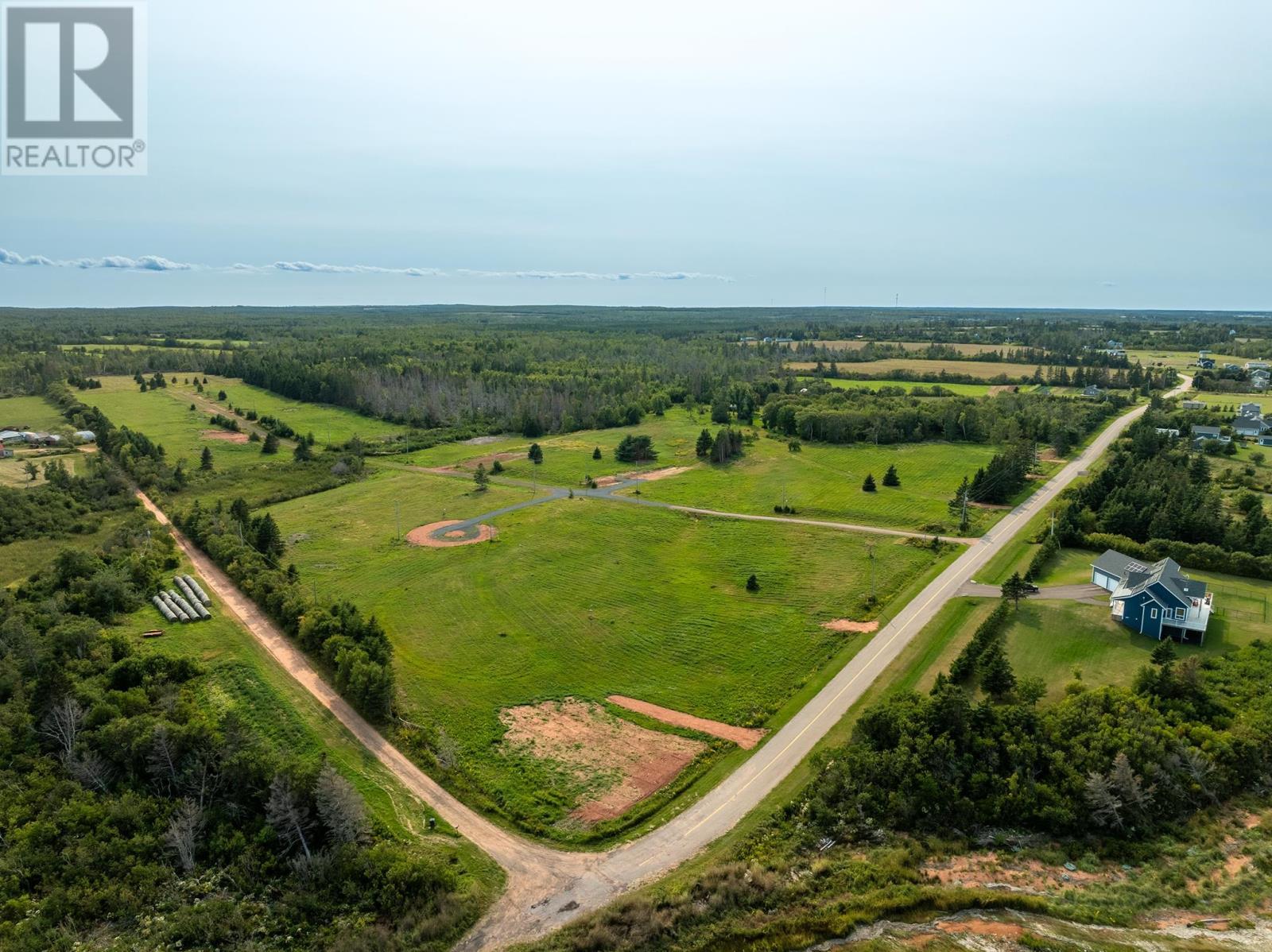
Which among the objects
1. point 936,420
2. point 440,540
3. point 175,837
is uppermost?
point 936,420

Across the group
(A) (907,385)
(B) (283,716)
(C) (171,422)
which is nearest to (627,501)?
(B) (283,716)

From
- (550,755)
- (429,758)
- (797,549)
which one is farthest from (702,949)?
(797,549)

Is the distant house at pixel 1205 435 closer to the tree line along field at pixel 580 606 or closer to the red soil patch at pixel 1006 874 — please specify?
the tree line along field at pixel 580 606

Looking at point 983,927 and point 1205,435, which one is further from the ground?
point 1205,435

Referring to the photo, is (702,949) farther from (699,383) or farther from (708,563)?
(699,383)

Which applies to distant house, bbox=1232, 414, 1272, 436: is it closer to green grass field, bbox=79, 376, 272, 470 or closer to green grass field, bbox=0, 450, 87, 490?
green grass field, bbox=79, 376, 272, 470

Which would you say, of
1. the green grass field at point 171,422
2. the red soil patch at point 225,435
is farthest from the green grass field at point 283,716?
the red soil patch at point 225,435

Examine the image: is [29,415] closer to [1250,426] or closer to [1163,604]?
[1163,604]
